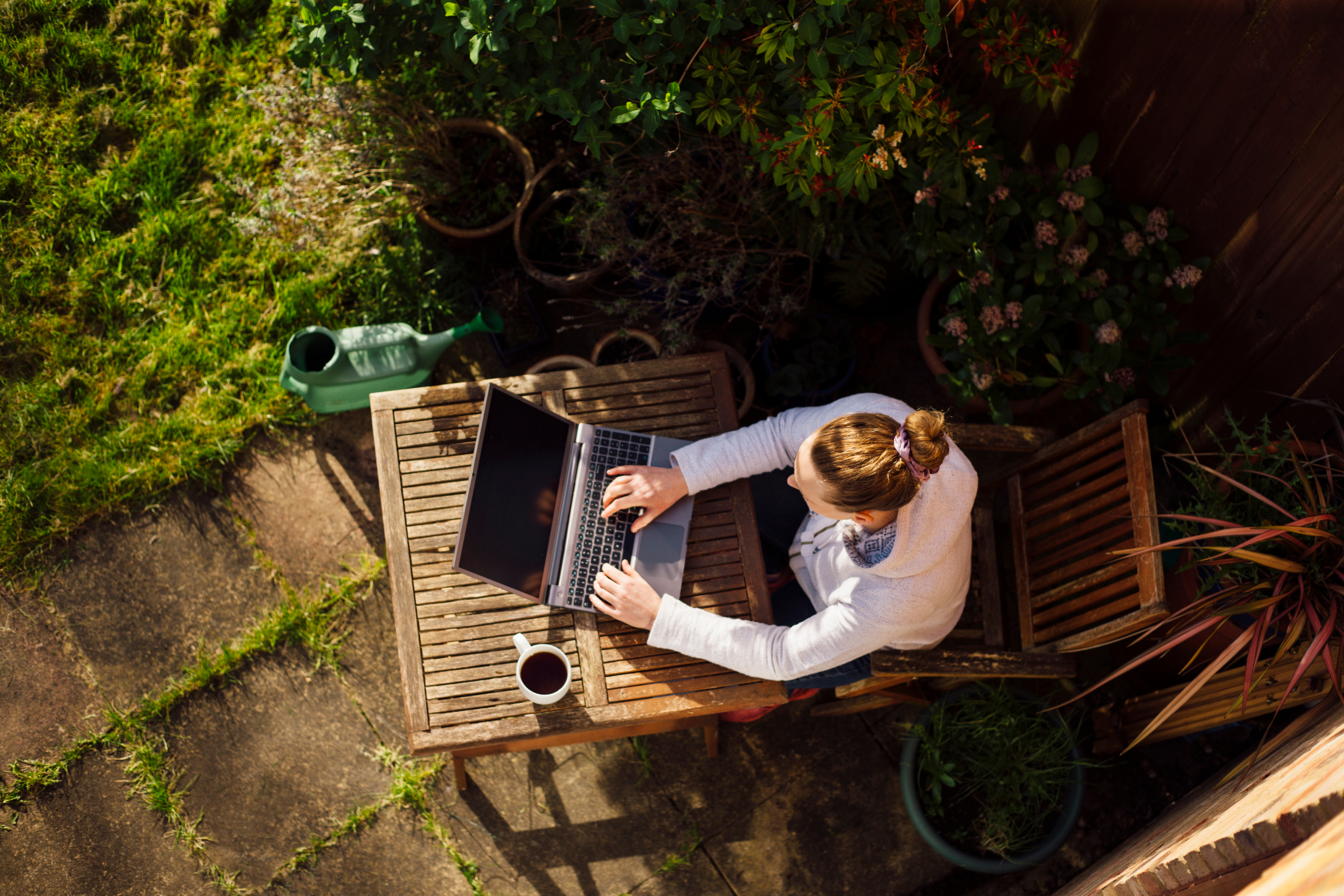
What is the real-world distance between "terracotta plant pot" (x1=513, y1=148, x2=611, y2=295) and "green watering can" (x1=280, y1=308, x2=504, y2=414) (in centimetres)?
23

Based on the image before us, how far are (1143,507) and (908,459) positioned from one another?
0.74 metres

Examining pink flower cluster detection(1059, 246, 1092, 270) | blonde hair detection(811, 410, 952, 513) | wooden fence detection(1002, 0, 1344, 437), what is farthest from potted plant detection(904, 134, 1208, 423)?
blonde hair detection(811, 410, 952, 513)

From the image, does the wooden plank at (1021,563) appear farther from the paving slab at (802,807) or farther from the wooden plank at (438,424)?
the wooden plank at (438,424)

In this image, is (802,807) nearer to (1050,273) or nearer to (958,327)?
(958,327)

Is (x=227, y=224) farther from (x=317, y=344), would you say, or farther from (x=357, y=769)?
(x=357, y=769)

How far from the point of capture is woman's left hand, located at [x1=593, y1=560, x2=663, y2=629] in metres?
2.05

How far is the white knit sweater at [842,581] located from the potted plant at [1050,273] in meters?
0.64

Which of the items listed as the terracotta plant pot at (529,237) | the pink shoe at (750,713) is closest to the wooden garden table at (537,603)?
the pink shoe at (750,713)

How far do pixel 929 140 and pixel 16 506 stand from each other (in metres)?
3.55

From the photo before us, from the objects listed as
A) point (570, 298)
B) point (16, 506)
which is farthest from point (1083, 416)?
point (16, 506)

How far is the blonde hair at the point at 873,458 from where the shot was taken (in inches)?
68.9

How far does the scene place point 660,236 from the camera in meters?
2.94

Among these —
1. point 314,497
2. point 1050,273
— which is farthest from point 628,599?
point 314,497

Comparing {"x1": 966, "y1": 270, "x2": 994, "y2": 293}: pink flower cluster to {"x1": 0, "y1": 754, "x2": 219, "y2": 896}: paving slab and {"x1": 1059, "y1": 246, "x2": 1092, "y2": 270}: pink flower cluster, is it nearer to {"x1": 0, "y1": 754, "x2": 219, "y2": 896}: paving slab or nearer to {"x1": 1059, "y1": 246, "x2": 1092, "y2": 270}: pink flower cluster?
{"x1": 1059, "y1": 246, "x2": 1092, "y2": 270}: pink flower cluster
